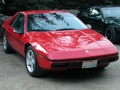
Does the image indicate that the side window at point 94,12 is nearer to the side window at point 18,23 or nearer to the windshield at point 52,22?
the windshield at point 52,22

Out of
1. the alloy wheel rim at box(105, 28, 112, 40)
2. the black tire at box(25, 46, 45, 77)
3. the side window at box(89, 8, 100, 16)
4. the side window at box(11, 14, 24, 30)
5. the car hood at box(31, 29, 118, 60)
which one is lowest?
the alloy wheel rim at box(105, 28, 112, 40)

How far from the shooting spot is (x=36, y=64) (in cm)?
503

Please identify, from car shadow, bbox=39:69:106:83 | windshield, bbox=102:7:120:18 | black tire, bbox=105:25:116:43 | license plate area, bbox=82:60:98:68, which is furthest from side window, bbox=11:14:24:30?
windshield, bbox=102:7:120:18

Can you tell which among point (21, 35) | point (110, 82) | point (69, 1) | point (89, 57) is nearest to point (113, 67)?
point (110, 82)

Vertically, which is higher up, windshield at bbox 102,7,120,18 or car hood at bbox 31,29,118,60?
car hood at bbox 31,29,118,60

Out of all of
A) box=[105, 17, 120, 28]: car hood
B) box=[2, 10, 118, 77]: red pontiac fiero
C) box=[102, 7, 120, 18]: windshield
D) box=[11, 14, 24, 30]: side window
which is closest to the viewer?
box=[2, 10, 118, 77]: red pontiac fiero

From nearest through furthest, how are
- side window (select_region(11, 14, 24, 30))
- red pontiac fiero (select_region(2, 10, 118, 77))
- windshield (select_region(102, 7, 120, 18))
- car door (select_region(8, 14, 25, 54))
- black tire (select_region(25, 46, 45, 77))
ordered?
1. red pontiac fiero (select_region(2, 10, 118, 77))
2. black tire (select_region(25, 46, 45, 77))
3. car door (select_region(8, 14, 25, 54))
4. side window (select_region(11, 14, 24, 30))
5. windshield (select_region(102, 7, 120, 18))

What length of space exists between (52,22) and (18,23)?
39.5 inches

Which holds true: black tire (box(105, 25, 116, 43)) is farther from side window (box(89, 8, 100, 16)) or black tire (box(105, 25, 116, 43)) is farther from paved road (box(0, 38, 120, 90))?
paved road (box(0, 38, 120, 90))

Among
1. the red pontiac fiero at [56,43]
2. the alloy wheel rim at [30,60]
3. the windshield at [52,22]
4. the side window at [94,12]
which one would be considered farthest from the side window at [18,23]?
the side window at [94,12]

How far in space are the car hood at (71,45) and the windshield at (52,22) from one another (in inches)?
9.6

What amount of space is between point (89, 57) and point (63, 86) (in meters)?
0.70

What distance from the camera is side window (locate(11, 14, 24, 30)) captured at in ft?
20.5

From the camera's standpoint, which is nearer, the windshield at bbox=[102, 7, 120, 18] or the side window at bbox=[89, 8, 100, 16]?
the windshield at bbox=[102, 7, 120, 18]
